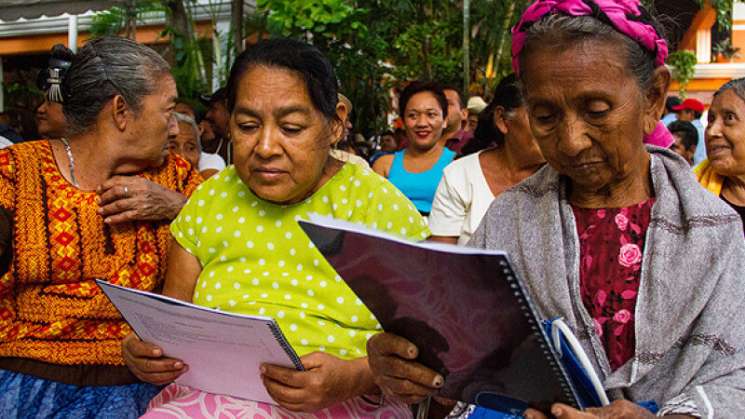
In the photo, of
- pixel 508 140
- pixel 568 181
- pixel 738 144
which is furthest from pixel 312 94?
pixel 738 144

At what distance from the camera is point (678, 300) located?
65.9 inches

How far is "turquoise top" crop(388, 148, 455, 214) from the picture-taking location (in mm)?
5598

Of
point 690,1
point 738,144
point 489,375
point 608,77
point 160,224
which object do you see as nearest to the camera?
point 489,375

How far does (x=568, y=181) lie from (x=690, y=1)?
1529 millimetres

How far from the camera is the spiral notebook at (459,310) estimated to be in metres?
1.32

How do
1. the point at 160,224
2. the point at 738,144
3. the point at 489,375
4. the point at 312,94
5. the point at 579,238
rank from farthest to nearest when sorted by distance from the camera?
the point at 738,144, the point at 160,224, the point at 312,94, the point at 579,238, the point at 489,375

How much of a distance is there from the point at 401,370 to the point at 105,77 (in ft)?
4.84

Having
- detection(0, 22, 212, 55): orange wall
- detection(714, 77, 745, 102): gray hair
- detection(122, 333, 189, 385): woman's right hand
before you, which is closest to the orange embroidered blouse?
detection(122, 333, 189, 385): woman's right hand

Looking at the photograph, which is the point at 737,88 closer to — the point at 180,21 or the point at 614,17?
the point at 614,17

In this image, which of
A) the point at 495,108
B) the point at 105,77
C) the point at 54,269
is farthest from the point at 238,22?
the point at 54,269

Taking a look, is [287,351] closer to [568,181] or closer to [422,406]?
[422,406]

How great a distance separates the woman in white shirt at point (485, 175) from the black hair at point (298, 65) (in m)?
1.34

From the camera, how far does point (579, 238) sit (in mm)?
1860

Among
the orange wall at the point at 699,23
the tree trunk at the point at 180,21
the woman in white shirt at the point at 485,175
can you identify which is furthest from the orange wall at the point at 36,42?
the orange wall at the point at 699,23
